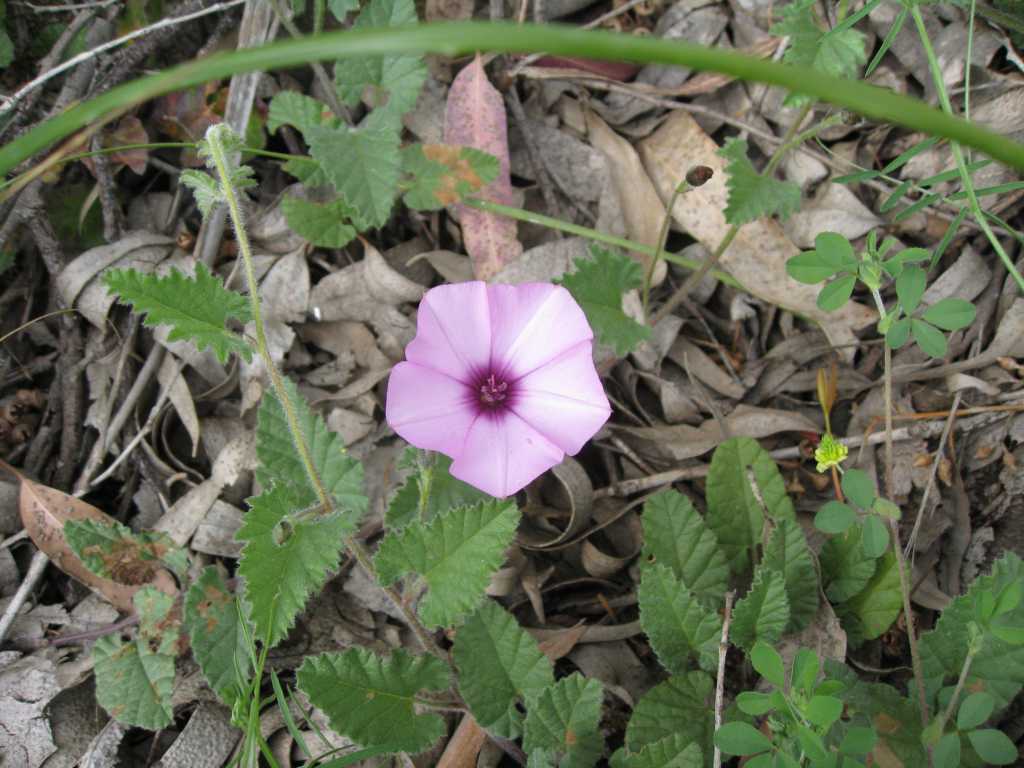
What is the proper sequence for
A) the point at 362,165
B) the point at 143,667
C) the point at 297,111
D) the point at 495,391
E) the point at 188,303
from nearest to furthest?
the point at 188,303, the point at 495,391, the point at 143,667, the point at 362,165, the point at 297,111

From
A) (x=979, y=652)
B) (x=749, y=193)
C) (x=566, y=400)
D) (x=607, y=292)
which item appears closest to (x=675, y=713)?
(x=979, y=652)

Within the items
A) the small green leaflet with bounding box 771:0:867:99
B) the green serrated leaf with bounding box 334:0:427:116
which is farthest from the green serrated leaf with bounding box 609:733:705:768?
the green serrated leaf with bounding box 334:0:427:116

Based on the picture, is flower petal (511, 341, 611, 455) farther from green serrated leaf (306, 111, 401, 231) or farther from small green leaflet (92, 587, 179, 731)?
small green leaflet (92, 587, 179, 731)

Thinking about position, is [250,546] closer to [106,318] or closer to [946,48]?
[106,318]

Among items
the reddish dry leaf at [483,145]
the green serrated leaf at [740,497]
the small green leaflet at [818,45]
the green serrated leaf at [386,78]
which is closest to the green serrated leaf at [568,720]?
the green serrated leaf at [740,497]

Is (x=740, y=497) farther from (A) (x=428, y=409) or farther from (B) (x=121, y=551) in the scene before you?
(B) (x=121, y=551)

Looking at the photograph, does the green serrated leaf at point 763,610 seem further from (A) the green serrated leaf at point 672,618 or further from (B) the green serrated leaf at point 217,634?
(B) the green serrated leaf at point 217,634
